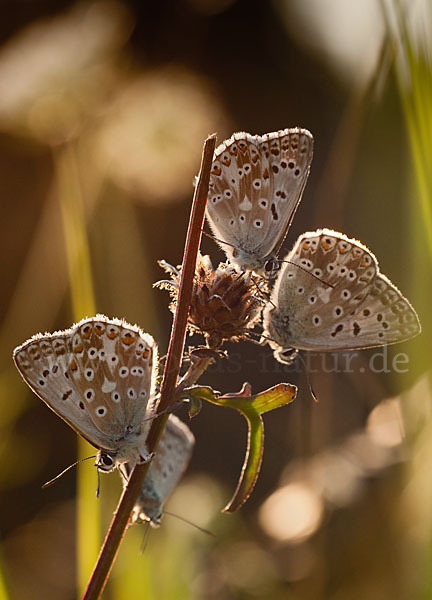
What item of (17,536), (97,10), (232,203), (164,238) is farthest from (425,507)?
(164,238)

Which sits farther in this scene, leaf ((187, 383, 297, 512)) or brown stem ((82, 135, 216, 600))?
leaf ((187, 383, 297, 512))

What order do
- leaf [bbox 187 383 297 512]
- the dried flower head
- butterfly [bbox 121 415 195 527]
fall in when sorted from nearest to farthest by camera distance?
leaf [bbox 187 383 297 512], the dried flower head, butterfly [bbox 121 415 195 527]

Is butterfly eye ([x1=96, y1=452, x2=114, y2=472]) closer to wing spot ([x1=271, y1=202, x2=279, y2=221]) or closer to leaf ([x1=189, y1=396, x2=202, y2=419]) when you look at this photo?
leaf ([x1=189, y1=396, x2=202, y2=419])

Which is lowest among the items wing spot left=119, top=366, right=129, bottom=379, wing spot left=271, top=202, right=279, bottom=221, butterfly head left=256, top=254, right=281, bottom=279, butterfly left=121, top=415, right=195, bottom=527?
butterfly left=121, top=415, right=195, bottom=527

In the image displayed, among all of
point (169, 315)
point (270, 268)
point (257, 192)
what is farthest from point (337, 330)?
point (169, 315)

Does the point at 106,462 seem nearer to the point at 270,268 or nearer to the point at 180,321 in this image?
the point at 180,321

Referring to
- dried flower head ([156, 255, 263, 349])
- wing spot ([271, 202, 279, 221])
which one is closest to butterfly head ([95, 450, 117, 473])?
dried flower head ([156, 255, 263, 349])
